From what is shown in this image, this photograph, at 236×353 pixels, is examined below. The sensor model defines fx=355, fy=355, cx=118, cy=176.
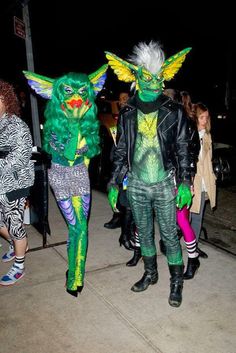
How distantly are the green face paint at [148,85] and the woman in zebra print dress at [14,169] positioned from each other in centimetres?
120

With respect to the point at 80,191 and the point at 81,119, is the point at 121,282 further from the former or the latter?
the point at 81,119

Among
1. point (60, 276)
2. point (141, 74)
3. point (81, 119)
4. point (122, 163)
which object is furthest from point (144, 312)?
point (141, 74)

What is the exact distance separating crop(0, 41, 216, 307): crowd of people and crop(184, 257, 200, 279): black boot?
0.24m

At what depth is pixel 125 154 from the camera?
10.8 ft

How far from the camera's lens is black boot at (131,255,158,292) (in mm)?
3464

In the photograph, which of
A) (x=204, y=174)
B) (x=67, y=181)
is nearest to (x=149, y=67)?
(x=67, y=181)

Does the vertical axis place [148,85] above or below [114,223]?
above

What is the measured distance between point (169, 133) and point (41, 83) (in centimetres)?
126

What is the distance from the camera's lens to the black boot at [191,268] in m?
3.70

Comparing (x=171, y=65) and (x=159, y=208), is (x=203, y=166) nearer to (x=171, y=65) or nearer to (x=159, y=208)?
(x=159, y=208)

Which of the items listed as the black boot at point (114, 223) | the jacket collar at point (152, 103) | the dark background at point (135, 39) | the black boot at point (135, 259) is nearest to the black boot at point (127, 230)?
the black boot at point (135, 259)

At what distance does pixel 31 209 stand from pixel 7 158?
1.88m

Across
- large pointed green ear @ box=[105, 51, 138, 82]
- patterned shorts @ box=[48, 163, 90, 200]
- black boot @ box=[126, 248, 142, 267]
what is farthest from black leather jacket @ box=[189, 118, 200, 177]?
black boot @ box=[126, 248, 142, 267]

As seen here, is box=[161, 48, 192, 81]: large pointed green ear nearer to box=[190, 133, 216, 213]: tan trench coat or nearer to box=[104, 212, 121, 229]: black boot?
box=[190, 133, 216, 213]: tan trench coat
